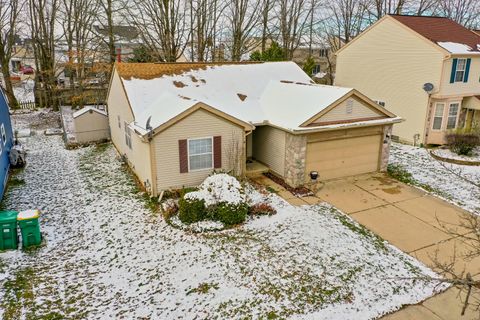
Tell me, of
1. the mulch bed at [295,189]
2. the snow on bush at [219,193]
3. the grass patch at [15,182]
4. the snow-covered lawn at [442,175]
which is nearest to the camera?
the snow on bush at [219,193]

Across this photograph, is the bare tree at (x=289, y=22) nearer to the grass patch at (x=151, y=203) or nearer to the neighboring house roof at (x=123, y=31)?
the neighboring house roof at (x=123, y=31)

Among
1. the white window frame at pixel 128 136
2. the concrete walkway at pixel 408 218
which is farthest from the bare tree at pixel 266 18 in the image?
the concrete walkway at pixel 408 218

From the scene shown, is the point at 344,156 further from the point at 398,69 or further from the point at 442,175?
the point at 398,69

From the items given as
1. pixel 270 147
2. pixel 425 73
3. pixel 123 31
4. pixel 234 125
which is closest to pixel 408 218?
pixel 270 147

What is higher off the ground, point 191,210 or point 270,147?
point 270,147

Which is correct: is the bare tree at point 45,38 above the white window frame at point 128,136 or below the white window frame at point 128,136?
above
